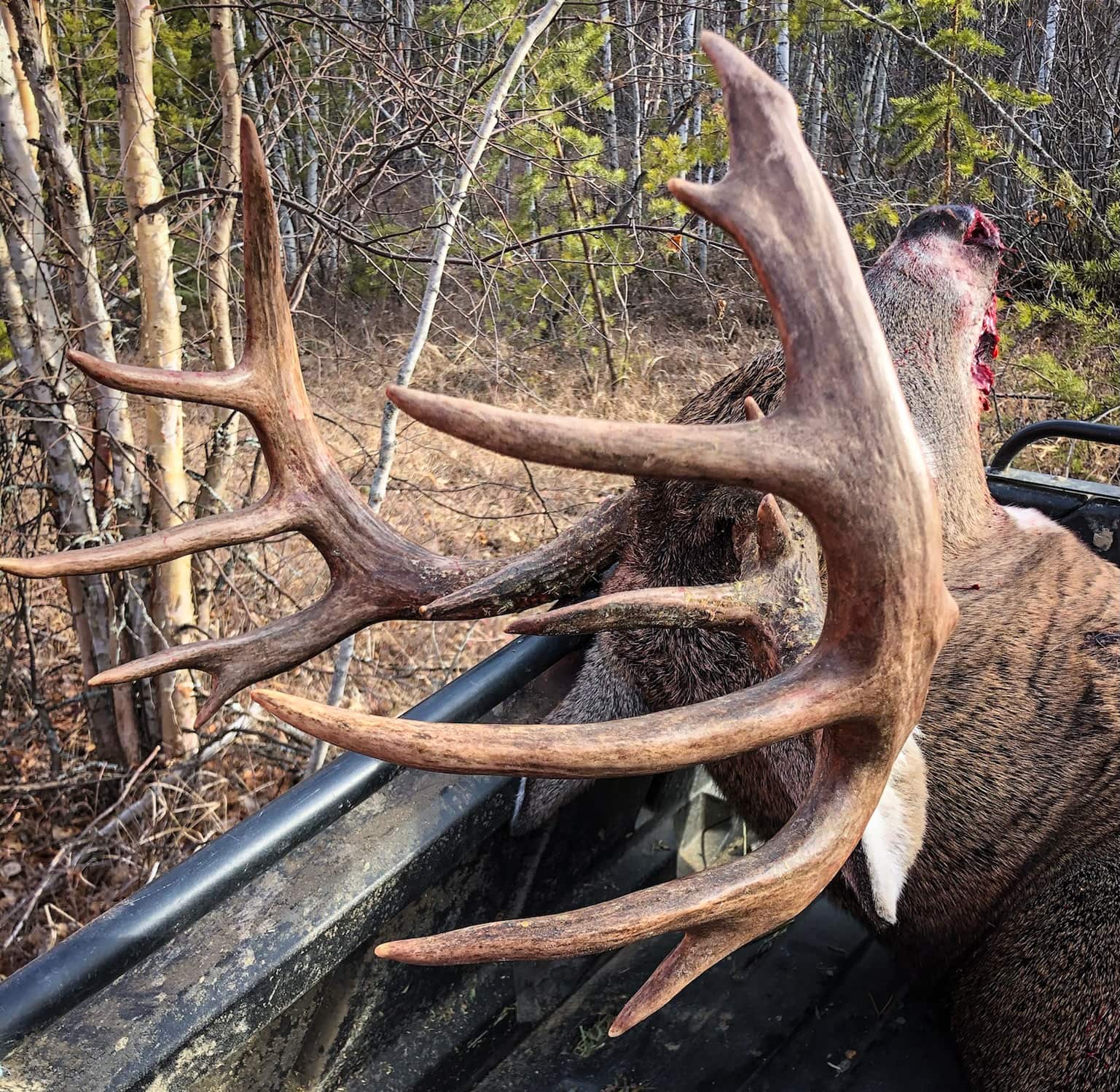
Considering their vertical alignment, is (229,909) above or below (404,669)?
above

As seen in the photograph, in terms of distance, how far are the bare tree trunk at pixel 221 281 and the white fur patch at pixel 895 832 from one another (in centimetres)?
297

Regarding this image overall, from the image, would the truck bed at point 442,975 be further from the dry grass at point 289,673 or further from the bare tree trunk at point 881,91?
the bare tree trunk at point 881,91

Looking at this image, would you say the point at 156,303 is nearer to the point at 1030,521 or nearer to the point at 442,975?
the point at 442,975

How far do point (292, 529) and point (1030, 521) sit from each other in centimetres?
185

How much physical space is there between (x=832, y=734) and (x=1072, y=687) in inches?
35.0

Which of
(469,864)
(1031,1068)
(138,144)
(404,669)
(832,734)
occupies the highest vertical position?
(138,144)

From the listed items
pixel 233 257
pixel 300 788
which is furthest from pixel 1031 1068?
pixel 233 257

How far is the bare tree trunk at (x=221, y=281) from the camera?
12.7ft

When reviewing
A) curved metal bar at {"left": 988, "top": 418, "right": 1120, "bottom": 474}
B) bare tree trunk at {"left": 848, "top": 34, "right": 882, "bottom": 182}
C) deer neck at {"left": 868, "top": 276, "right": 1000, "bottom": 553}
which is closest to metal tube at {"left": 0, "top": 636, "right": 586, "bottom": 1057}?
deer neck at {"left": 868, "top": 276, "right": 1000, "bottom": 553}

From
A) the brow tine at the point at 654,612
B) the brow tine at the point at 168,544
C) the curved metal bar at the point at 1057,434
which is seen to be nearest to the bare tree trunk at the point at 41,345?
the brow tine at the point at 168,544

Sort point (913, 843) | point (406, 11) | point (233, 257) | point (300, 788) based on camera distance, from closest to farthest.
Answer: point (913, 843), point (300, 788), point (233, 257), point (406, 11)

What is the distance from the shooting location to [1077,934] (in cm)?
195

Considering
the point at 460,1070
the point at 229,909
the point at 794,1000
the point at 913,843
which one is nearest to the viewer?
the point at 913,843

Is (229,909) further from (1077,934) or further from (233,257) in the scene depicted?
(233,257)
